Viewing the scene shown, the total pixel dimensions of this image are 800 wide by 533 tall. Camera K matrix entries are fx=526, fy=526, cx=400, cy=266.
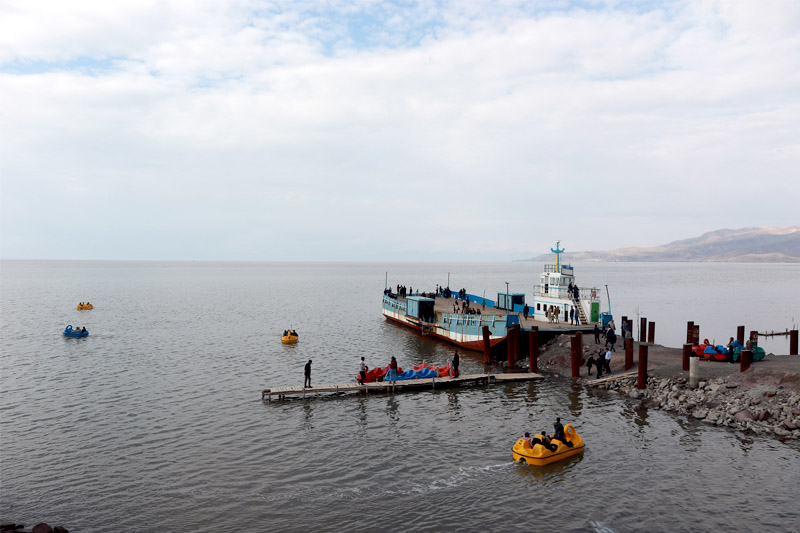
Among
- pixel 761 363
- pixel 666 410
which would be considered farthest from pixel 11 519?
pixel 761 363

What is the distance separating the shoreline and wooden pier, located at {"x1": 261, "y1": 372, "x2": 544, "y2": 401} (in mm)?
4868

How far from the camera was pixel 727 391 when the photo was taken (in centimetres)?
2614

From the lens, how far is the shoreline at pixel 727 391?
23.4 meters

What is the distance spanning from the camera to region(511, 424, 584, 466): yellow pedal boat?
20.4 m

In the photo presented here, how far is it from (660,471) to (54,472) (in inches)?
908

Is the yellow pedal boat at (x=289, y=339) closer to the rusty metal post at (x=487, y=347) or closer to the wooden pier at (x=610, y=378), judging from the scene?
the rusty metal post at (x=487, y=347)

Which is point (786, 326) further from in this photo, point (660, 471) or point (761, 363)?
point (660, 471)

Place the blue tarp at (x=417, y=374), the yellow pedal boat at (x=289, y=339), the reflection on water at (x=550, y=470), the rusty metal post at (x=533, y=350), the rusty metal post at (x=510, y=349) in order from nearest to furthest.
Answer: the reflection on water at (x=550, y=470) < the blue tarp at (x=417, y=374) < the rusty metal post at (x=533, y=350) < the rusty metal post at (x=510, y=349) < the yellow pedal boat at (x=289, y=339)

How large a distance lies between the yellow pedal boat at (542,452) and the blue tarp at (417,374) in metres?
12.4

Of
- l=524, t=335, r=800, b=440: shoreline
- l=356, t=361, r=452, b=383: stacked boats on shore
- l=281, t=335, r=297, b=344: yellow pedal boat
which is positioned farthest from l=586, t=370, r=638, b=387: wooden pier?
l=281, t=335, r=297, b=344: yellow pedal boat

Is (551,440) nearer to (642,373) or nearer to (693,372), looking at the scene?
(693,372)

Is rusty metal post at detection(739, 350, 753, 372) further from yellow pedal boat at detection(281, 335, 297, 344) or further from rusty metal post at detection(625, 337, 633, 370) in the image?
yellow pedal boat at detection(281, 335, 297, 344)

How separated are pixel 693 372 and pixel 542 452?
40.3 ft

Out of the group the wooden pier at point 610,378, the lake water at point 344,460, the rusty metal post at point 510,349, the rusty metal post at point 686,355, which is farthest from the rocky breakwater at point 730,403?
the rusty metal post at point 510,349
